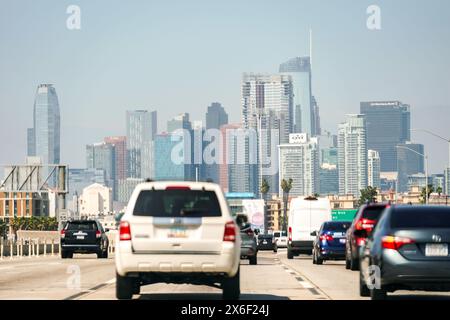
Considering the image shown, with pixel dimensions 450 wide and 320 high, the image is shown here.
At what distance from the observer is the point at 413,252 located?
739 inches

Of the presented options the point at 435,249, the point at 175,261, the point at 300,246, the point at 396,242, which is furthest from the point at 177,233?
the point at 300,246

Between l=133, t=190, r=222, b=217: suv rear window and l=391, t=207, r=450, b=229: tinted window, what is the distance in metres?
2.81

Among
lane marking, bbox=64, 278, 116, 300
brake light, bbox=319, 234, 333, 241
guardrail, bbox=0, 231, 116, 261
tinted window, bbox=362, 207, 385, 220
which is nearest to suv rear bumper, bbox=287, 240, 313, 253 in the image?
brake light, bbox=319, 234, 333, 241

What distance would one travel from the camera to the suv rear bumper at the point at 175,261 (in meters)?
18.9

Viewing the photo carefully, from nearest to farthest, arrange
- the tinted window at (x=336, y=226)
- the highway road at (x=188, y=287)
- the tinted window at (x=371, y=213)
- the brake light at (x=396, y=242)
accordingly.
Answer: the brake light at (x=396, y=242) < the highway road at (x=188, y=287) < the tinted window at (x=371, y=213) < the tinted window at (x=336, y=226)

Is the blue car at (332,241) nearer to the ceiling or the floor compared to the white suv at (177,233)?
nearer to the floor

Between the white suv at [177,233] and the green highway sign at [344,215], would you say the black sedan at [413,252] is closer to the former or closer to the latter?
the white suv at [177,233]

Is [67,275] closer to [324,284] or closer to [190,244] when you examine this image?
[324,284]

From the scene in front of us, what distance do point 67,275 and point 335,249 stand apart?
11349 mm

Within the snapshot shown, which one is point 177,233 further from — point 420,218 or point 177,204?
point 420,218

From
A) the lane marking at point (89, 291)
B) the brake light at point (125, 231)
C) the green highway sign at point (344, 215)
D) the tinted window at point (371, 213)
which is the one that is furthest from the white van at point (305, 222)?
the green highway sign at point (344, 215)

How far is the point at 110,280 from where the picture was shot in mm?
27188

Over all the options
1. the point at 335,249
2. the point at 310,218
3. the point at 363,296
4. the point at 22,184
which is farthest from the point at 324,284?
the point at 22,184

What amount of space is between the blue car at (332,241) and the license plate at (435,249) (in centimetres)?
1986
